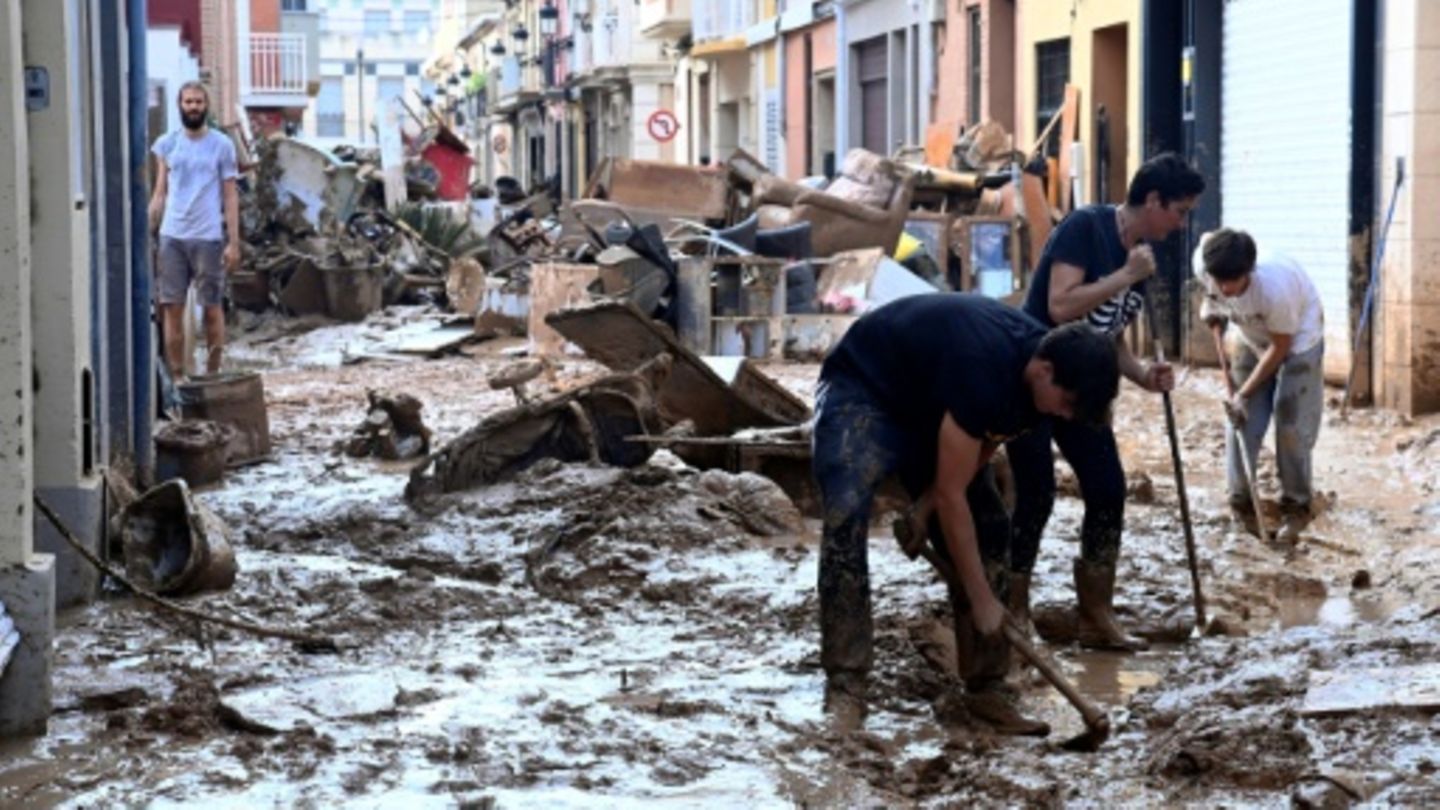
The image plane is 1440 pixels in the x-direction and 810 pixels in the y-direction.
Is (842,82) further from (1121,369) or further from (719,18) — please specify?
(1121,369)

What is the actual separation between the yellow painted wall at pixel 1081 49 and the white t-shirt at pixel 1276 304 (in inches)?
417

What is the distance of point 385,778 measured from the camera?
5941mm

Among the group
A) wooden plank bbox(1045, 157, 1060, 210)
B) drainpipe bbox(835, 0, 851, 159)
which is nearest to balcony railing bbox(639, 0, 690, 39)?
drainpipe bbox(835, 0, 851, 159)

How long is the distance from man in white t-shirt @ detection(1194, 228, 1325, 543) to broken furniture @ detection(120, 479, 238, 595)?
394cm

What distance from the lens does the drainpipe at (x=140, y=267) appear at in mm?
10336

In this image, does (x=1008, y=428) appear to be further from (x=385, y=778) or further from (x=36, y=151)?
(x=36, y=151)

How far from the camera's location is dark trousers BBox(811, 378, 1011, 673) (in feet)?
21.9

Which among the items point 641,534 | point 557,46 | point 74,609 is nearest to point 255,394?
point 641,534

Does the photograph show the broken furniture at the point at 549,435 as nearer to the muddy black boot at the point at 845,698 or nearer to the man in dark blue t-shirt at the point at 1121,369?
the man in dark blue t-shirt at the point at 1121,369

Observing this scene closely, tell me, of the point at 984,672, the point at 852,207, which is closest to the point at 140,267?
the point at 984,672

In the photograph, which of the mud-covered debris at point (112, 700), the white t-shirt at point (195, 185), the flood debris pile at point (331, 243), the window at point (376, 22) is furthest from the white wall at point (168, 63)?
the window at point (376, 22)

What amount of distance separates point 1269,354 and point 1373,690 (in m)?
4.00

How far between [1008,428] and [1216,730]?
920 millimetres

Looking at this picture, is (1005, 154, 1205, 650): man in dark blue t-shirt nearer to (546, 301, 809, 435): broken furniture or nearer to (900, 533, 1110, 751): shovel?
(900, 533, 1110, 751): shovel
